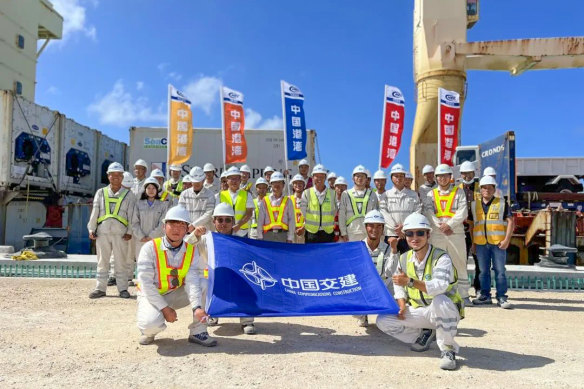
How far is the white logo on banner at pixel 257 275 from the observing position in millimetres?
4660

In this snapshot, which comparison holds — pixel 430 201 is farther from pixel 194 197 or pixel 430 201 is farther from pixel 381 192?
pixel 194 197

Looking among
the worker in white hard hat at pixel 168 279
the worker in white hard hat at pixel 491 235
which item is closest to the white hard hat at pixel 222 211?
the worker in white hard hat at pixel 168 279

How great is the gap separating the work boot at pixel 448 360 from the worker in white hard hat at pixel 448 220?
309 cm

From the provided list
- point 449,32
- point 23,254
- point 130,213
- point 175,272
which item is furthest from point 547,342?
point 449,32

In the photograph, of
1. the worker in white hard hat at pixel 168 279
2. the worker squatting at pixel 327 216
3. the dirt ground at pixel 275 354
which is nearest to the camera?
the dirt ground at pixel 275 354

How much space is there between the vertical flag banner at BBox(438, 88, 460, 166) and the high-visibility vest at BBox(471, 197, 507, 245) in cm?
588

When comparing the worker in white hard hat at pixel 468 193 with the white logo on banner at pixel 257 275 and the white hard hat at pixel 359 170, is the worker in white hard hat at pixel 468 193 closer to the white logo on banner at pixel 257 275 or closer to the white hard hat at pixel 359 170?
the white hard hat at pixel 359 170

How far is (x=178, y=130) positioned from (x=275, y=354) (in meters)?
9.78

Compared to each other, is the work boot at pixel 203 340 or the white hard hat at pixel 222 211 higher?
the white hard hat at pixel 222 211

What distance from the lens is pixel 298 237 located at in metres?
8.34

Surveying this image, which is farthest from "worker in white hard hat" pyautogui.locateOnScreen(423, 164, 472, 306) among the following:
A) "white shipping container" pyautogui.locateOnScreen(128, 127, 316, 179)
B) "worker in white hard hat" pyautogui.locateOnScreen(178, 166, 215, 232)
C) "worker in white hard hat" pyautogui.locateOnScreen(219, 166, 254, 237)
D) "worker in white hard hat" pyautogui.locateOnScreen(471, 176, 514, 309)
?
"white shipping container" pyautogui.locateOnScreen(128, 127, 316, 179)

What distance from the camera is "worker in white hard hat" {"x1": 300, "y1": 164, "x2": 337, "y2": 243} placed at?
23.0ft

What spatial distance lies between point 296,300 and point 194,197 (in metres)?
3.14

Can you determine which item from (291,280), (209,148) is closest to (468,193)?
(291,280)
